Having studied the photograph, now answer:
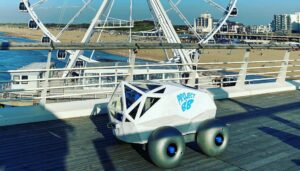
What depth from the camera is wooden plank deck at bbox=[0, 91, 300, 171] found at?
13.4ft

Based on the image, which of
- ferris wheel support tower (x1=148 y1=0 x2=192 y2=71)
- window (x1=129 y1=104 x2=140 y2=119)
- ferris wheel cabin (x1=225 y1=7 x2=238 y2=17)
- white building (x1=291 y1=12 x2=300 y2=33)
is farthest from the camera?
white building (x1=291 y1=12 x2=300 y2=33)

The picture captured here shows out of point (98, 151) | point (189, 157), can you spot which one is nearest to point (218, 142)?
point (189, 157)

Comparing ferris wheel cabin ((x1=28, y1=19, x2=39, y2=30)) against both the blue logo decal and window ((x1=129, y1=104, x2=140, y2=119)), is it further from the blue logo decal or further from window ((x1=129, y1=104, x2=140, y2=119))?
the blue logo decal

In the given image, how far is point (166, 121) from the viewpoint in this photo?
4.13 m

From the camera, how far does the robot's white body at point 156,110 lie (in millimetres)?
4051

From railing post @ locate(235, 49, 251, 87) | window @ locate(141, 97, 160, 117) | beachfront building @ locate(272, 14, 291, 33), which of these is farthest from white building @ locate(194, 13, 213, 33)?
beachfront building @ locate(272, 14, 291, 33)

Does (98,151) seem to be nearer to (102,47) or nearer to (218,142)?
(218,142)

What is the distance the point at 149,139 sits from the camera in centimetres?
394

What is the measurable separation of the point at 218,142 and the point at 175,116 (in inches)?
24.4

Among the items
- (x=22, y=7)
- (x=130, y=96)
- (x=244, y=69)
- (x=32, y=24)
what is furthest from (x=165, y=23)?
(x=130, y=96)

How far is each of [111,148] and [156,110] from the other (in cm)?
96

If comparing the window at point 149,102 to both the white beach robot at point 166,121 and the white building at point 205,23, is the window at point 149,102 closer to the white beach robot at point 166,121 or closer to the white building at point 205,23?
the white beach robot at point 166,121

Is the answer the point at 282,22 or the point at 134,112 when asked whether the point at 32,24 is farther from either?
the point at 282,22

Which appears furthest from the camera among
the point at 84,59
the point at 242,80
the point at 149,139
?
the point at 84,59
